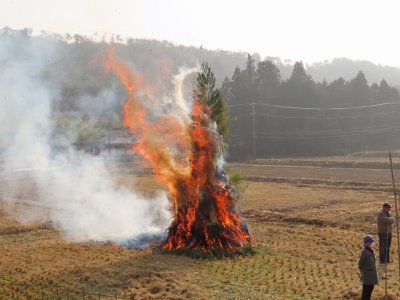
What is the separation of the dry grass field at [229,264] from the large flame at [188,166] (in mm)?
1473

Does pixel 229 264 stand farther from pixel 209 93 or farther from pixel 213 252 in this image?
pixel 209 93

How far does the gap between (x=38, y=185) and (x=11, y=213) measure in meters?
15.6

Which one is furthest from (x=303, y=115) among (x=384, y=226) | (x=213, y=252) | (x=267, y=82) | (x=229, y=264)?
(x=229, y=264)

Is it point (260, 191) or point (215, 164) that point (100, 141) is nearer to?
point (260, 191)

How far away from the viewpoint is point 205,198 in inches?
848

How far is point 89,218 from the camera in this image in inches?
1234

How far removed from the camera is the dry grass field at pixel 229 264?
15609 millimetres

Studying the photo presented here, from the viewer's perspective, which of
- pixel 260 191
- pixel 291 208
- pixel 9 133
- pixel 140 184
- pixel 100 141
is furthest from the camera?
pixel 100 141

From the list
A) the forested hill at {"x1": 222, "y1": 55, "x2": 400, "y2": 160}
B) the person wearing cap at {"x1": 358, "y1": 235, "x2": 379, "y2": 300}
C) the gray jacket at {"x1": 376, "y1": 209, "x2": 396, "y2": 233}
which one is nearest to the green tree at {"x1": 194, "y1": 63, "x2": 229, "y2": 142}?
the gray jacket at {"x1": 376, "y1": 209, "x2": 396, "y2": 233}

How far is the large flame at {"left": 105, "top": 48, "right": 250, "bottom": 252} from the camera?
21.5 meters

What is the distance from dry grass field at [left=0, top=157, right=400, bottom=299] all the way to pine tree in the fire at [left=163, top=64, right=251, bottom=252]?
1.21m

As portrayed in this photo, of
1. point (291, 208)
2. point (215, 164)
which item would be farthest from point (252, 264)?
point (291, 208)

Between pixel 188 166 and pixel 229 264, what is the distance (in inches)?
204

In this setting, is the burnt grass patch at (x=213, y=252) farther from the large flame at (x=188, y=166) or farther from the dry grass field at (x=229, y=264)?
the dry grass field at (x=229, y=264)
